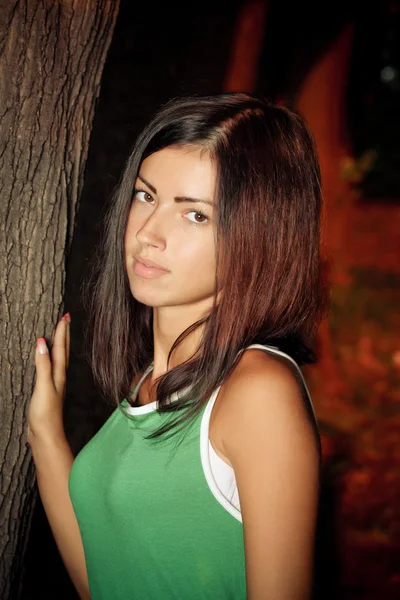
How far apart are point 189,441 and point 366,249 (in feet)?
13.1

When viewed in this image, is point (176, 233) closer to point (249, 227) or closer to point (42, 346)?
point (249, 227)

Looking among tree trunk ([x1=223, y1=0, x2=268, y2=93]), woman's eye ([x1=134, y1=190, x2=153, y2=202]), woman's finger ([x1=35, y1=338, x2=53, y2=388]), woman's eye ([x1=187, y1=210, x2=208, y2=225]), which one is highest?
tree trunk ([x1=223, y1=0, x2=268, y2=93])

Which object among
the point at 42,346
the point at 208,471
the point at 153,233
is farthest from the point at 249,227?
the point at 42,346

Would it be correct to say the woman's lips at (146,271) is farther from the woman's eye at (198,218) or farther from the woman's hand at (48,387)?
the woman's hand at (48,387)

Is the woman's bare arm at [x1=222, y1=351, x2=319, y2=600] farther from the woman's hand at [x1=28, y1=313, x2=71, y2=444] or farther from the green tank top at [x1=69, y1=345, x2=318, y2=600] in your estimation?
the woman's hand at [x1=28, y1=313, x2=71, y2=444]

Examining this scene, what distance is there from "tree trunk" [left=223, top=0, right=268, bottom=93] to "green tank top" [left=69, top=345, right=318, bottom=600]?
7.12 ft

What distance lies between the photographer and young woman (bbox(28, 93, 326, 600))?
1187 mm

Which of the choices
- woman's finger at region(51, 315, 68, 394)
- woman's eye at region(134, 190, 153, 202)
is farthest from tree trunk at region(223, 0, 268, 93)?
woman's finger at region(51, 315, 68, 394)

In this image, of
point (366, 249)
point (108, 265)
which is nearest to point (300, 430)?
point (108, 265)

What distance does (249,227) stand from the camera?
133cm

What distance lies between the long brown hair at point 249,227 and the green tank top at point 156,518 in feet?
0.24

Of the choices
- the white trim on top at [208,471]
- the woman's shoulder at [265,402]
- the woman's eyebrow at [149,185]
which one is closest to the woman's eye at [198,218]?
the woman's eyebrow at [149,185]

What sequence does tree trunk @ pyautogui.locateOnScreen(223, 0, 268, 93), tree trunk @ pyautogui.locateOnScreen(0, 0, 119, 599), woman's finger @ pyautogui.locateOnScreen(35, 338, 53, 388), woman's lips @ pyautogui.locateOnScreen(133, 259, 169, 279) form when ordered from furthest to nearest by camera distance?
tree trunk @ pyautogui.locateOnScreen(223, 0, 268, 93)
woman's finger @ pyautogui.locateOnScreen(35, 338, 53, 388)
tree trunk @ pyautogui.locateOnScreen(0, 0, 119, 599)
woman's lips @ pyautogui.locateOnScreen(133, 259, 169, 279)

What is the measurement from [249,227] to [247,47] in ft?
7.76
